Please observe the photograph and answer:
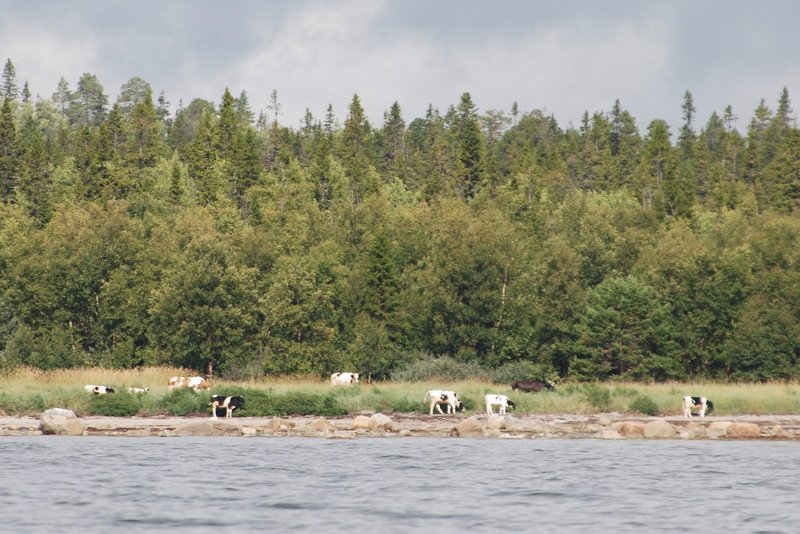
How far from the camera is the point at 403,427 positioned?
132 feet

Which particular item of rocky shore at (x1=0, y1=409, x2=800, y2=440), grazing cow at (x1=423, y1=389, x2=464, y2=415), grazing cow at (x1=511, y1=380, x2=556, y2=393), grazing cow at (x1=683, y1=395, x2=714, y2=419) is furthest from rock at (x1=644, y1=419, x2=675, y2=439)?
grazing cow at (x1=511, y1=380, x2=556, y2=393)

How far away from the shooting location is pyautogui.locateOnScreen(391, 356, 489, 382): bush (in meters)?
59.8

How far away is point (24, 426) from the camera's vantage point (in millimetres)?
38719

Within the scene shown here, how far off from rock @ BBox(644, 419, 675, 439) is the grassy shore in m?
6.21

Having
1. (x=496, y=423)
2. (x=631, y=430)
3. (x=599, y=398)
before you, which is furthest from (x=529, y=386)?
(x=631, y=430)

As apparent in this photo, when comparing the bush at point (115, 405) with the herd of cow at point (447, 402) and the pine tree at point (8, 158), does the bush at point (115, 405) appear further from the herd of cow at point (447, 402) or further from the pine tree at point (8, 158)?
the pine tree at point (8, 158)

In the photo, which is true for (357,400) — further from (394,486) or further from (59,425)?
(394,486)

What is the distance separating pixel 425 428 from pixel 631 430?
724cm

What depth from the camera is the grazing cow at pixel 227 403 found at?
4241cm

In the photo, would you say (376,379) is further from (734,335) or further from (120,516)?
(120,516)

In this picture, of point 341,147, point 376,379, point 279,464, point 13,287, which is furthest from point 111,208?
point 341,147

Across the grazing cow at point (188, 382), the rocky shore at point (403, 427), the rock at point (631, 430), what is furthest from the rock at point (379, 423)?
the grazing cow at point (188, 382)

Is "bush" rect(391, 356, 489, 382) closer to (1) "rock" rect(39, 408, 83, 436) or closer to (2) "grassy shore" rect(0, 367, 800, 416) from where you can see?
(2) "grassy shore" rect(0, 367, 800, 416)

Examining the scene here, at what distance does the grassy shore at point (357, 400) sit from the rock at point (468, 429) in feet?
19.5
